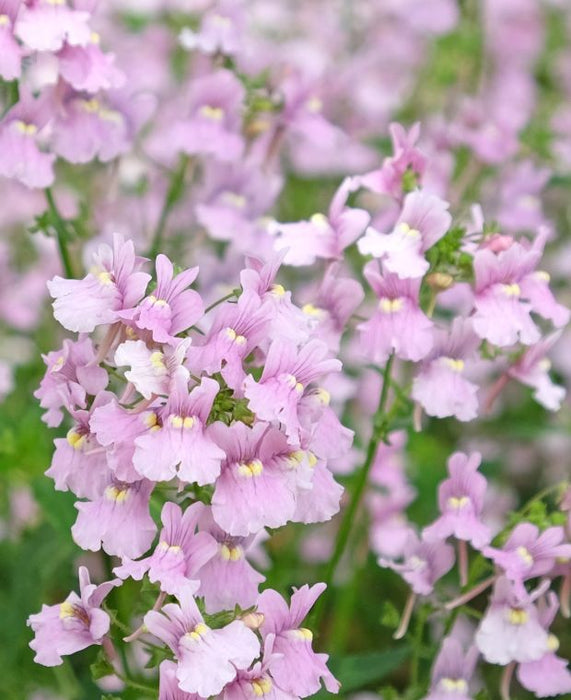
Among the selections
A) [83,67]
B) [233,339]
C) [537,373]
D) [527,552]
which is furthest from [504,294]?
[83,67]

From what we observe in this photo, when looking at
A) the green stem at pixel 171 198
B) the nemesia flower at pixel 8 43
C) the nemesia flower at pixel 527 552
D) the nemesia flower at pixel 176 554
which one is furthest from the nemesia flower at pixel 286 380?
the green stem at pixel 171 198

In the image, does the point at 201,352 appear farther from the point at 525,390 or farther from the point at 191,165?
the point at 525,390

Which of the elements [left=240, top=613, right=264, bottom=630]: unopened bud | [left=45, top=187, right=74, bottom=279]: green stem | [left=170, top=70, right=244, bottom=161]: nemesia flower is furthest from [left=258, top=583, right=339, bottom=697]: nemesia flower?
[left=170, top=70, right=244, bottom=161]: nemesia flower

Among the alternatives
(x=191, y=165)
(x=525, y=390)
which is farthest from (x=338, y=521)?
(x=191, y=165)

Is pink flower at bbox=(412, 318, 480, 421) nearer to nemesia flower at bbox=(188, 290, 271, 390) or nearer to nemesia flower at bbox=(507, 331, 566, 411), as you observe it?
nemesia flower at bbox=(507, 331, 566, 411)

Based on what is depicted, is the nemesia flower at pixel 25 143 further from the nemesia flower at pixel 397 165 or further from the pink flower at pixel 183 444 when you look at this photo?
the pink flower at pixel 183 444
